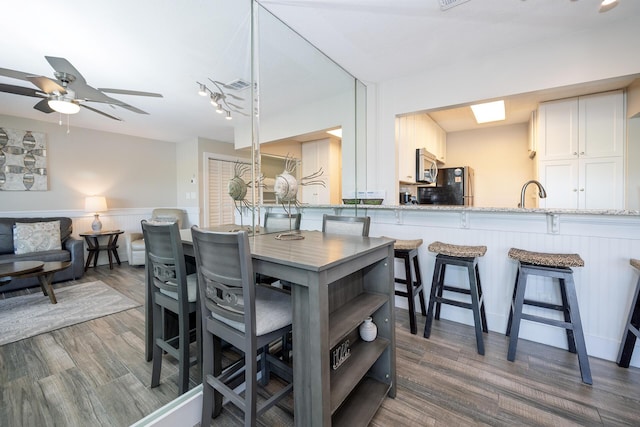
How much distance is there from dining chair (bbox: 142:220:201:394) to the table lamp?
42 cm

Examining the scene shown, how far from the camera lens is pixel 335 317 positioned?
4.28ft

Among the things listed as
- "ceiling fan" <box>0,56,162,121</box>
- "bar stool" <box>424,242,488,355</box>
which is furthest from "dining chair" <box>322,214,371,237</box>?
"ceiling fan" <box>0,56,162,121</box>

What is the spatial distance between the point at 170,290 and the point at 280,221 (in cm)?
95

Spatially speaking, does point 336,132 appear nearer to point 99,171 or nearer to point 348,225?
point 348,225

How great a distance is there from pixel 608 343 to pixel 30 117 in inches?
149

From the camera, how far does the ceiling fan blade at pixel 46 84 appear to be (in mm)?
1117

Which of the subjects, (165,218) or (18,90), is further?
(165,218)

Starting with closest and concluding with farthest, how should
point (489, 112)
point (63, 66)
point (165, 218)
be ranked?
point (63, 66) < point (165, 218) < point (489, 112)

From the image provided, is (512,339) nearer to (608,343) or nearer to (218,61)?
(608,343)

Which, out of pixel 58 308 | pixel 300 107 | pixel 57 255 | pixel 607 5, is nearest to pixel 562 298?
pixel 607 5

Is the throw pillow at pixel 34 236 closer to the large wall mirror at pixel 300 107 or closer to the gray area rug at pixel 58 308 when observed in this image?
the gray area rug at pixel 58 308

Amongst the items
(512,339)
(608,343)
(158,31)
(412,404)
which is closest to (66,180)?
(158,31)

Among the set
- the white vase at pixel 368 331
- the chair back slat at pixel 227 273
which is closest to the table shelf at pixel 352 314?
the white vase at pixel 368 331

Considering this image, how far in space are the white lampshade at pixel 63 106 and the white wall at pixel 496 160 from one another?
5518 millimetres
